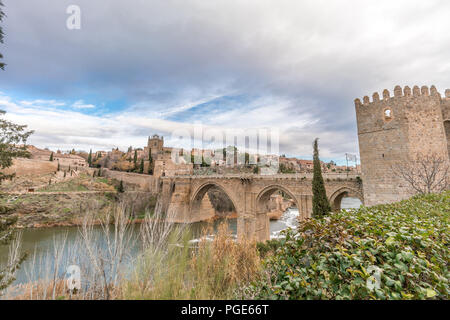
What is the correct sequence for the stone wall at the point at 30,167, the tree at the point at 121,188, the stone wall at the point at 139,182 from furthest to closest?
the stone wall at the point at 139,182 → the tree at the point at 121,188 → the stone wall at the point at 30,167

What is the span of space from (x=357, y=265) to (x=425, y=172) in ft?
37.7

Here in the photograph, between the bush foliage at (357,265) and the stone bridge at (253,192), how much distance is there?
632cm

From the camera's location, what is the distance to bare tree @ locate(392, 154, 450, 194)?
9383mm

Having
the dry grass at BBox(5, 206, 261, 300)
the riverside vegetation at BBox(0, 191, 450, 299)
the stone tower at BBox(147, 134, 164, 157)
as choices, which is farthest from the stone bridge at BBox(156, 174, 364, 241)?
the stone tower at BBox(147, 134, 164, 157)

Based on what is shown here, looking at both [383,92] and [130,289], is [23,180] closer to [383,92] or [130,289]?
[130,289]

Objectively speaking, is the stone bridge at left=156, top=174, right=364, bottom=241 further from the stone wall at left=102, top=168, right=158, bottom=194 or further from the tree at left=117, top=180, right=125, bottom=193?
the tree at left=117, top=180, right=125, bottom=193

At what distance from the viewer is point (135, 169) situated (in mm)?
47438

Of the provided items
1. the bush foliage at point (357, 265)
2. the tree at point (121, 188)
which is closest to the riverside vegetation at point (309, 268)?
the bush foliage at point (357, 265)

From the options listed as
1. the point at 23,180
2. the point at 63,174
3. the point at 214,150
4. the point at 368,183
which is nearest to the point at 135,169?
the point at 63,174

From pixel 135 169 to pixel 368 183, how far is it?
47.5 meters

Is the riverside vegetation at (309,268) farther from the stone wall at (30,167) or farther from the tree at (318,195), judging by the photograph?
Answer: the stone wall at (30,167)

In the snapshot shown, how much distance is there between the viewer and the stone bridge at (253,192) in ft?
47.5

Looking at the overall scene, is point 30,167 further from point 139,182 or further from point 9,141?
point 9,141

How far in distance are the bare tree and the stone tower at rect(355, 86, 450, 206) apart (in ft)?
0.73
